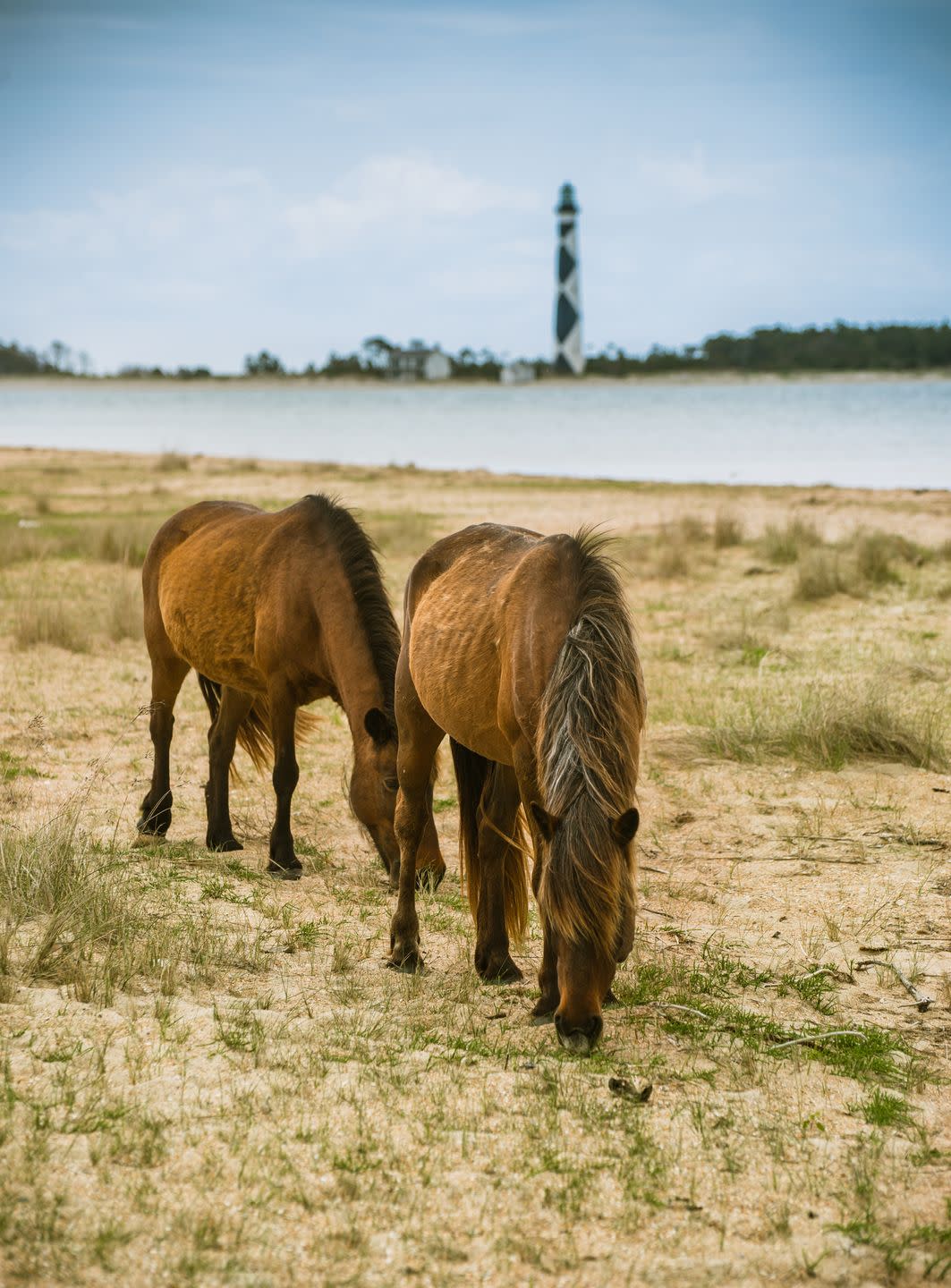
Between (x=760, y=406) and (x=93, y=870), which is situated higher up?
(x=760, y=406)

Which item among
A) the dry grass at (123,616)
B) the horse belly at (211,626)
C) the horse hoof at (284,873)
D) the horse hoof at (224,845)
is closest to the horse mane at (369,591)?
the horse belly at (211,626)

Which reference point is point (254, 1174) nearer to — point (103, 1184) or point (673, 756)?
point (103, 1184)

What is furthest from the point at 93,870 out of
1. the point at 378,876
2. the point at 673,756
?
the point at 673,756

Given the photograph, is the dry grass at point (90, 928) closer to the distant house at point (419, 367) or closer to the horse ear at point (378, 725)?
the horse ear at point (378, 725)

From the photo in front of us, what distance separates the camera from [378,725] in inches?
215

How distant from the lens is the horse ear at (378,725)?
5.42 metres

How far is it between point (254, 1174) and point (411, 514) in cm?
1766

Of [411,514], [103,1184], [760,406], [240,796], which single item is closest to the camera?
[103,1184]

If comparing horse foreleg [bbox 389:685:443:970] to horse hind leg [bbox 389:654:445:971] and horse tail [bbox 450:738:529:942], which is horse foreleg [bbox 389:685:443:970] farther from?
horse tail [bbox 450:738:529:942]

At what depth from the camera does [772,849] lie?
6215 mm

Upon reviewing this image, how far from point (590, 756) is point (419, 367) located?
117 m

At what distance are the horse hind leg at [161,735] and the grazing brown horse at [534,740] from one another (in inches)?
75.7

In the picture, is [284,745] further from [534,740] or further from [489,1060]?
[489,1060]

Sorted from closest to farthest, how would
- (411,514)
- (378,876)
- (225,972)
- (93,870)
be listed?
(225,972) → (93,870) → (378,876) → (411,514)
